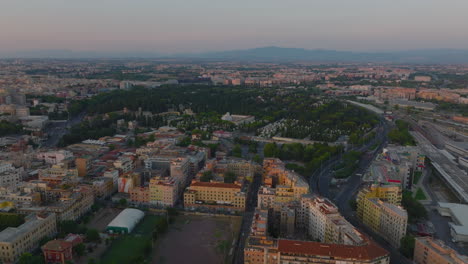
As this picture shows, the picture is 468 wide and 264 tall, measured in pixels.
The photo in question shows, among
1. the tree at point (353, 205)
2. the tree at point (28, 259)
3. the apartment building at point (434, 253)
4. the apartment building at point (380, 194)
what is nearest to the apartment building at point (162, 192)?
the tree at point (28, 259)

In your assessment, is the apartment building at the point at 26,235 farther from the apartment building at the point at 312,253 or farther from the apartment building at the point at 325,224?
the apartment building at the point at 325,224

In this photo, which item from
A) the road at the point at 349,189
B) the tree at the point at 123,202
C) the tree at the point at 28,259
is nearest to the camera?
the tree at the point at 28,259

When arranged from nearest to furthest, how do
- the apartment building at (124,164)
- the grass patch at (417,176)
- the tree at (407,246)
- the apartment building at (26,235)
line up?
1. the apartment building at (26,235)
2. the tree at (407,246)
3. the apartment building at (124,164)
4. the grass patch at (417,176)

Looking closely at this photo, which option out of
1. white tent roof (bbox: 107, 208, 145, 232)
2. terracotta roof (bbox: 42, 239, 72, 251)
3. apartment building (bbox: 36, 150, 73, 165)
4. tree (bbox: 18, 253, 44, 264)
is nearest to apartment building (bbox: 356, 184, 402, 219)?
white tent roof (bbox: 107, 208, 145, 232)

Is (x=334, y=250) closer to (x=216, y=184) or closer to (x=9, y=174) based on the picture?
(x=216, y=184)

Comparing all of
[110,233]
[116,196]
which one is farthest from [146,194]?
[110,233]

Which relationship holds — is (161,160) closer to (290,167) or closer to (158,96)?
(290,167)
